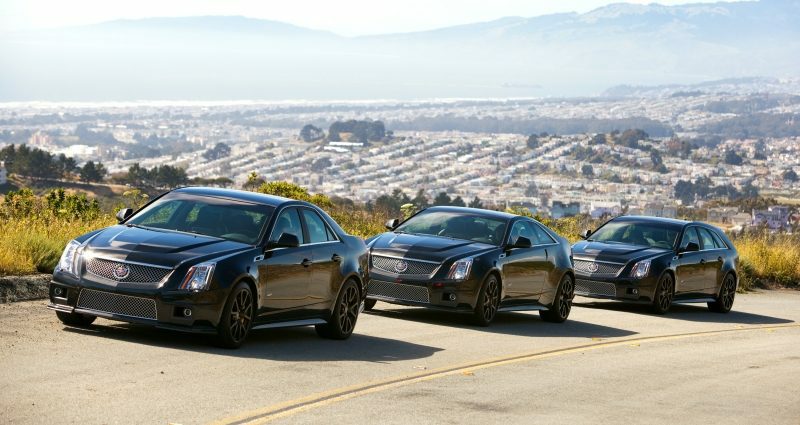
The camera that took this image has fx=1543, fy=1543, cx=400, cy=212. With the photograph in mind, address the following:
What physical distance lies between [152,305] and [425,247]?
537 cm

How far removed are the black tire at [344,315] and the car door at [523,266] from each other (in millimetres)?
3193

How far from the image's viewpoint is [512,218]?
19141 millimetres

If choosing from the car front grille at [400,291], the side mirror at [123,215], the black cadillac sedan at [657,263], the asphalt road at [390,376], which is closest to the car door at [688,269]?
the black cadillac sedan at [657,263]

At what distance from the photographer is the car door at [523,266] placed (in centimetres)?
1839

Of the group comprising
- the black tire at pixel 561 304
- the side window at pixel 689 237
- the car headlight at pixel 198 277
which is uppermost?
the car headlight at pixel 198 277

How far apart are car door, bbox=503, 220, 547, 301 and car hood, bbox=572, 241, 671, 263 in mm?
3178

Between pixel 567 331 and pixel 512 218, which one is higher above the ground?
pixel 512 218

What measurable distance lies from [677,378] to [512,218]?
531 centimetres

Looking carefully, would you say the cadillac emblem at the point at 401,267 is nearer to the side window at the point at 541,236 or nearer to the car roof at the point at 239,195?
the side window at the point at 541,236

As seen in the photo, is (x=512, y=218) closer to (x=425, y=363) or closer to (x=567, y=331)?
(x=567, y=331)

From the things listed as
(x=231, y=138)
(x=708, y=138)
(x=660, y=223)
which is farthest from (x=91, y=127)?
(x=660, y=223)

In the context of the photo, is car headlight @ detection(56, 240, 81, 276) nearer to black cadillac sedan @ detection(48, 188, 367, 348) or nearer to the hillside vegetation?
black cadillac sedan @ detection(48, 188, 367, 348)

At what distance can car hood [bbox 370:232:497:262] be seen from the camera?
17.6m

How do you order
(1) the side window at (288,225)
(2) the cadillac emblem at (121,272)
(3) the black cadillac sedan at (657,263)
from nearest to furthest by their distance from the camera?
(2) the cadillac emblem at (121,272), (1) the side window at (288,225), (3) the black cadillac sedan at (657,263)
